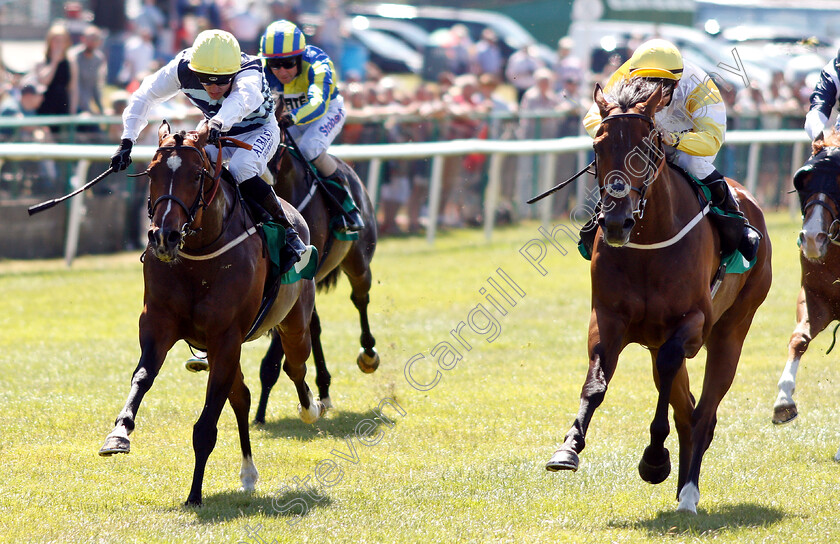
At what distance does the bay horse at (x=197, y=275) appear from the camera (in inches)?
201

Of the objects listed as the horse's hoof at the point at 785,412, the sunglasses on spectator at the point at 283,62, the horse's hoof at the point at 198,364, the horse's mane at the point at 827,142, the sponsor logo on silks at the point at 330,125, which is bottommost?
the horse's hoof at the point at 785,412

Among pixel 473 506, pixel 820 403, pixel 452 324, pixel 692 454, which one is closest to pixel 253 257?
pixel 473 506

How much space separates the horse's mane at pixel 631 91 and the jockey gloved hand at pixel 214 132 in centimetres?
191

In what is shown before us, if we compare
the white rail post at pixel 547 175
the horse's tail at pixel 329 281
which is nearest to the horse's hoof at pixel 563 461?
the horse's tail at pixel 329 281

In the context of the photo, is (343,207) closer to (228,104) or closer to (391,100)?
(228,104)

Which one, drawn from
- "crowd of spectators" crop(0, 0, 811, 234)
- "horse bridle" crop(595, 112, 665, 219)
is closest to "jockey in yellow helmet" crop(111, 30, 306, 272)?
"horse bridle" crop(595, 112, 665, 219)

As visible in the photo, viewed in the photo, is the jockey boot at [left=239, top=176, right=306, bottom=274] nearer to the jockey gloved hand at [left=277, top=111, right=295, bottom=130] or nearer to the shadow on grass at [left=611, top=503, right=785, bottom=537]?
the jockey gloved hand at [left=277, top=111, right=295, bottom=130]

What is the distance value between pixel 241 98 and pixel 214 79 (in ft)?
0.72

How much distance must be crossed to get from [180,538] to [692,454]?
99.2 inches

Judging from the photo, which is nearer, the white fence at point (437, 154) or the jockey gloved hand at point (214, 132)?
the jockey gloved hand at point (214, 132)

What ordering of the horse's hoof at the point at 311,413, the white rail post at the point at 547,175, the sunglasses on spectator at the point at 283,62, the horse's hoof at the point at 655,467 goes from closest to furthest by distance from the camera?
the horse's hoof at the point at 655,467
the horse's hoof at the point at 311,413
the sunglasses on spectator at the point at 283,62
the white rail post at the point at 547,175

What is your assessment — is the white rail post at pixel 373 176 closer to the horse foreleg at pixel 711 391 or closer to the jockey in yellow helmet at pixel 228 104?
the jockey in yellow helmet at pixel 228 104

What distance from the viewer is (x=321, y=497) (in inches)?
228

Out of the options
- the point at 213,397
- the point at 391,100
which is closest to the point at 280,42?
the point at 213,397
